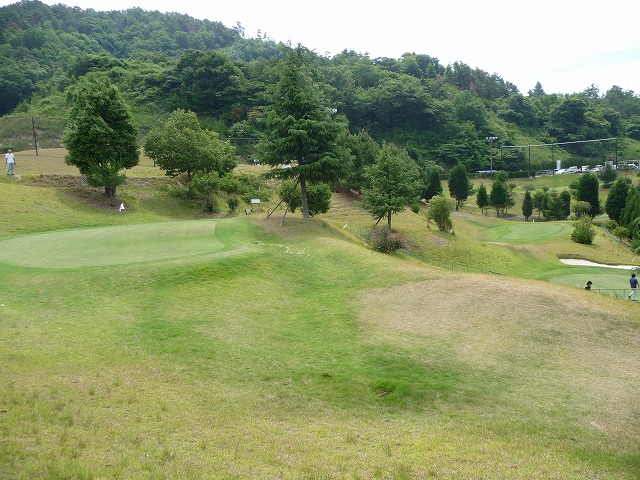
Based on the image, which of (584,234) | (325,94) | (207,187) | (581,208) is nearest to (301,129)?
(207,187)

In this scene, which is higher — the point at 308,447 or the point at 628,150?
the point at 628,150

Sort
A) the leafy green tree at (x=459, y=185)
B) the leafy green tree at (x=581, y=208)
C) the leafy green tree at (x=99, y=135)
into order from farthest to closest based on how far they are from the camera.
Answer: the leafy green tree at (x=459, y=185) → the leafy green tree at (x=581, y=208) → the leafy green tree at (x=99, y=135)

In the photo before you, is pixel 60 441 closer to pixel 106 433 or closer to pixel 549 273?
pixel 106 433

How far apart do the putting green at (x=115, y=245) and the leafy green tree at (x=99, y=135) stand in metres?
12.2

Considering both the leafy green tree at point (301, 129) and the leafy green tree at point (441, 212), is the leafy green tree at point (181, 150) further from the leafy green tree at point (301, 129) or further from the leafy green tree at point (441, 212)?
the leafy green tree at point (441, 212)

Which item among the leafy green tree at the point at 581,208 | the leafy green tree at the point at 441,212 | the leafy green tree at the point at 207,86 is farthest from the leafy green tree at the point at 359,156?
the leafy green tree at the point at 207,86

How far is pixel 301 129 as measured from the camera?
111 feet

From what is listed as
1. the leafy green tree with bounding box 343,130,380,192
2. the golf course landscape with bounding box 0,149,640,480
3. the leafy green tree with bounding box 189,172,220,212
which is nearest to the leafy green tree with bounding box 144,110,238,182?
the leafy green tree with bounding box 189,172,220,212

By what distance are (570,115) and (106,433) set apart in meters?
149

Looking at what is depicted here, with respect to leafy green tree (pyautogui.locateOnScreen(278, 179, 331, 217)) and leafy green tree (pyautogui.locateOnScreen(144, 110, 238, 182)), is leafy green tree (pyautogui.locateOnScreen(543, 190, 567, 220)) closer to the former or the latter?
leafy green tree (pyautogui.locateOnScreen(278, 179, 331, 217))

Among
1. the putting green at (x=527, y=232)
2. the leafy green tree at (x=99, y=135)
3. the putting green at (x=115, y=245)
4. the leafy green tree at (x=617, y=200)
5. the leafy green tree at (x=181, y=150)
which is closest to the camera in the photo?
the putting green at (x=115, y=245)

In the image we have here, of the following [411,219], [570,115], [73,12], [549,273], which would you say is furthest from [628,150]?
[73,12]

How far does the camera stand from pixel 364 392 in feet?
45.0

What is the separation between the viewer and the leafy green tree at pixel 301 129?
111 feet
